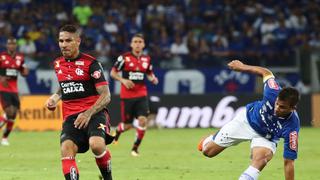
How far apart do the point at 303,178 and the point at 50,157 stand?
594 cm

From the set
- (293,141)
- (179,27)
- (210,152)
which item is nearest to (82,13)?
(179,27)

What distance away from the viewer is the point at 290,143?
10.4m

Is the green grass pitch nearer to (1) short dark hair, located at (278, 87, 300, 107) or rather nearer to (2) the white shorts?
(2) the white shorts

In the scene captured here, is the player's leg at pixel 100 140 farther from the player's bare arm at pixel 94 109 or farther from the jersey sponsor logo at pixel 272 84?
the jersey sponsor logo at pixel 272 84

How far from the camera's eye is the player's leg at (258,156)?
10258 mm

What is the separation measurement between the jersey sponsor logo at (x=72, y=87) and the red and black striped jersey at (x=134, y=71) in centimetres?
769

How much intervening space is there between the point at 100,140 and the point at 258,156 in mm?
2054

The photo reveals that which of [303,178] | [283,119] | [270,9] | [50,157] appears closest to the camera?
[283,119]

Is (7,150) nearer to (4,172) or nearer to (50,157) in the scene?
(50,157)

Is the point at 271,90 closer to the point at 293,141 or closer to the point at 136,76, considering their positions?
the point at 293,141

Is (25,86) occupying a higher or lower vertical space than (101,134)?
lower

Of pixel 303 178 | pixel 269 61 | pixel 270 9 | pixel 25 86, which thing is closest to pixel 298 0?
pixel 270 9

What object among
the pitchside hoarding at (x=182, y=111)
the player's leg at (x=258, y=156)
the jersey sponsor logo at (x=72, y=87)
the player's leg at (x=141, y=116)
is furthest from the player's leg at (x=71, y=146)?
the pitchside hoarding at (x=182, y=111)

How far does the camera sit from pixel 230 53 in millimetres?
27203
